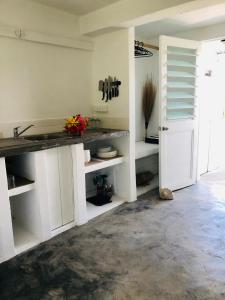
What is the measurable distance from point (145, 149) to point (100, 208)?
3.59 ft

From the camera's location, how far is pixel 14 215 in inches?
111

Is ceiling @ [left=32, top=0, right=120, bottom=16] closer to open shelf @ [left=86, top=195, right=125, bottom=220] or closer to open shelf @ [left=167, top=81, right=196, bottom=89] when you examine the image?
open shelf @ [left=167, top=81, right=196, bottom=89]

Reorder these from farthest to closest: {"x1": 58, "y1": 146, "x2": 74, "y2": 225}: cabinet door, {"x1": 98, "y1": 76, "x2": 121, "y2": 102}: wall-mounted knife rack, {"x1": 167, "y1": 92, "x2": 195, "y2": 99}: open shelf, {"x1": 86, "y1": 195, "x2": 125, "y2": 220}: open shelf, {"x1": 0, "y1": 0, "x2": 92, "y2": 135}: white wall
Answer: {"x1": 167, "y1": 92, "x2": 195, "y2": 99}: open shelf, {"x1": 98, "y1": 76, "x2": 121, "y2": 102}: wall-mounted knife rack, {"x1": 86, "y1": 195, "x2": 125, "y2": 220}: open shelf, {"x1": 0, "y1": 0, "x2": 92, "y2": 135}: white wall, {"x1": 58, "y1": 146, "x2": 74, "y2": 225}: cabinet door

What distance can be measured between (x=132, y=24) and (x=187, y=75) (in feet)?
3.77

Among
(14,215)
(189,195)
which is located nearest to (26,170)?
(14,215)

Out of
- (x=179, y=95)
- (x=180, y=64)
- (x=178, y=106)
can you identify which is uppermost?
(x=180, y=64)

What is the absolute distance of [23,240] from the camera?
8.11 feet

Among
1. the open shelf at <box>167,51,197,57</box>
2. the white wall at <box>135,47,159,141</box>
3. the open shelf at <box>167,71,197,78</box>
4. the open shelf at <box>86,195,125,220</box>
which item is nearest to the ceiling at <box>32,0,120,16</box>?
the open shelf at <box>167,51,197,57</box>

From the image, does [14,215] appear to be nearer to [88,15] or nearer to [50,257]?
[50,257]

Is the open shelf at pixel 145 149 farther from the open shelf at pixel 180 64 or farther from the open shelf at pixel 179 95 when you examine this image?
the open shelf at pixel 180 64

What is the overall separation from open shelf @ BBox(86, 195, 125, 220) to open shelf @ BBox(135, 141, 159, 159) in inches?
25.1

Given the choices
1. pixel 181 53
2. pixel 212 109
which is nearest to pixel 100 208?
pixel 181 53

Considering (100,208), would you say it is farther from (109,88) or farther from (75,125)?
(109,88)

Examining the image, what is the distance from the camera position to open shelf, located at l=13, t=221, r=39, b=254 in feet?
7.78
